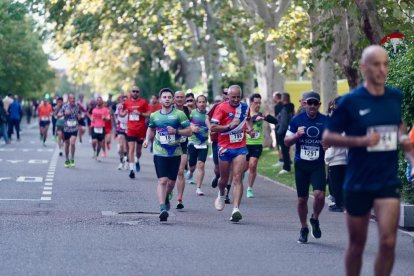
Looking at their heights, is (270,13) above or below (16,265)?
above

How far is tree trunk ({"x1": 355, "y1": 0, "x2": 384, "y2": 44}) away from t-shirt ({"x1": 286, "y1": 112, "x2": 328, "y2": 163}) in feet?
24.7

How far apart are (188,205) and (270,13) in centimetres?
1759

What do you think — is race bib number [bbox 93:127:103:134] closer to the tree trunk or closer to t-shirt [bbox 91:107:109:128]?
t-shirt [bbox 91:107:109:128]

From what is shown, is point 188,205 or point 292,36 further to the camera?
point 292,36

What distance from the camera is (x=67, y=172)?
27250mm

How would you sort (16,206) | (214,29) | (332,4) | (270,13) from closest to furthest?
(16,206) < (332,4) < (270,13) < (214,29)

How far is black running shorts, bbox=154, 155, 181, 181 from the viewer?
16312 millimetres

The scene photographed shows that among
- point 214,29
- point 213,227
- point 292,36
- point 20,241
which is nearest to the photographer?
point 20,241

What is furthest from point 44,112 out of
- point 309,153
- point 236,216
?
point 309,153

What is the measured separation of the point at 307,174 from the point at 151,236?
75.4 inches

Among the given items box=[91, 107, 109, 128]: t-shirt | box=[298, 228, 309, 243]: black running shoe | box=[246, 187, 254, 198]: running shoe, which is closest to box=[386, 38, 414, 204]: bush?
box=[298, 228, 309, 243]: black running shoe

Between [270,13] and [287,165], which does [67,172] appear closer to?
[287,165]

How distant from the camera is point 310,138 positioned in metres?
13.6

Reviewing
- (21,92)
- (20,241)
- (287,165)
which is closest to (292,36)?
(287,165)
